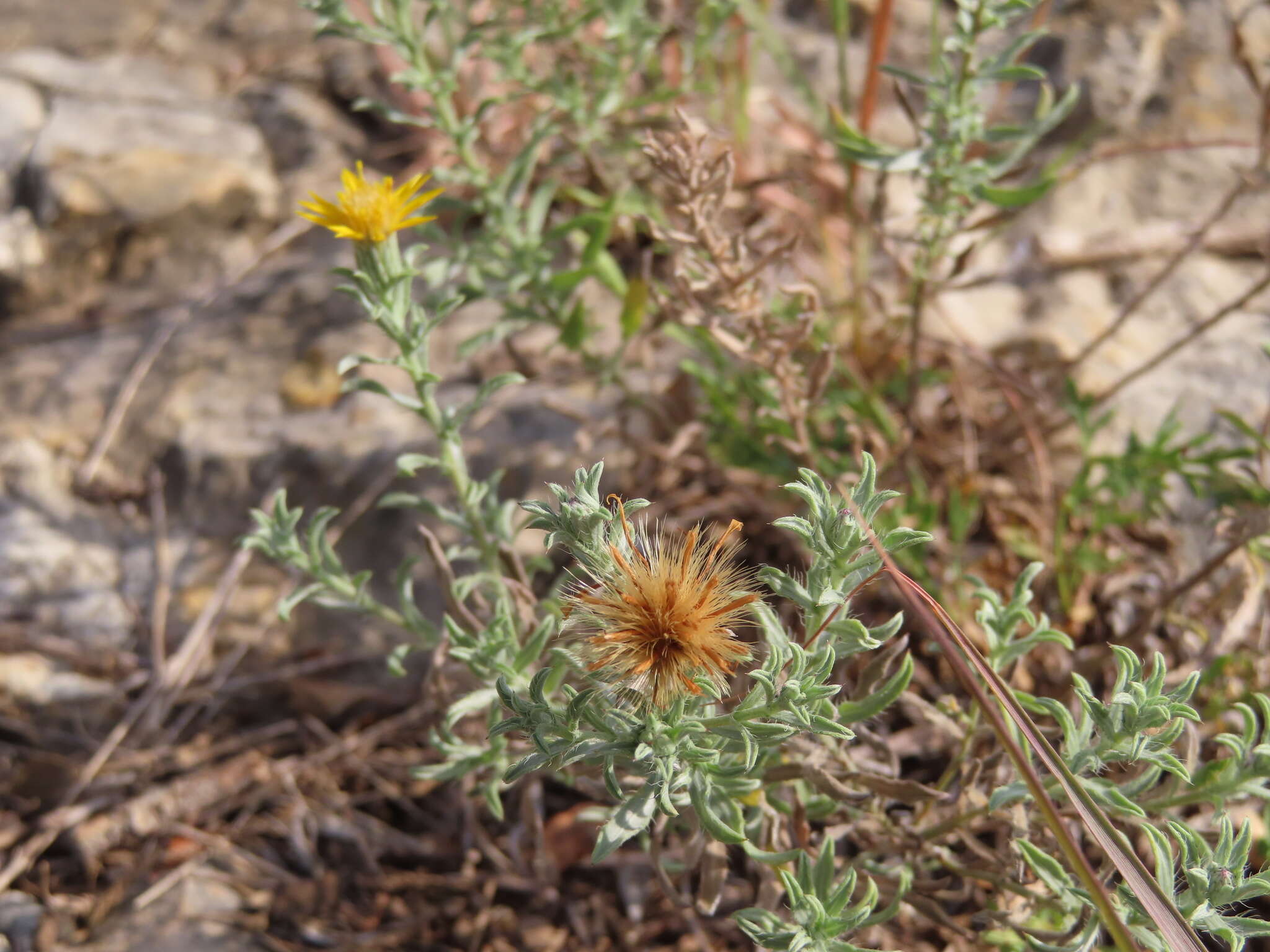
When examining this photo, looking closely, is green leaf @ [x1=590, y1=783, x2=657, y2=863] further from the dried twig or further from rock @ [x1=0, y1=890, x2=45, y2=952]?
the dried twig

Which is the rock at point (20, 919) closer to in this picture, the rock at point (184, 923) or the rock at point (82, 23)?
the rock at point (184, 923)

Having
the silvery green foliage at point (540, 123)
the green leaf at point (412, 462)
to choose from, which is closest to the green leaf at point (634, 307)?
the silvery green foliage at point (540, 123)

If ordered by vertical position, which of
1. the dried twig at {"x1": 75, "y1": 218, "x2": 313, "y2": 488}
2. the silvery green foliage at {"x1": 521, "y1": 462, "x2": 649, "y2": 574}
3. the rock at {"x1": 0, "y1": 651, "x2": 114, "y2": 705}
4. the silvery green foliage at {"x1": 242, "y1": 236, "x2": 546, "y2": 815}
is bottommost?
the rock at {"x1": 0, "y1": 651, "x2": 114, "y2": 705}

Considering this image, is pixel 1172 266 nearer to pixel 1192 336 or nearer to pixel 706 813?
pixel 1192 336

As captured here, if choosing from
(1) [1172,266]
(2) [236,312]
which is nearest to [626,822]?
(1) [1172,266]

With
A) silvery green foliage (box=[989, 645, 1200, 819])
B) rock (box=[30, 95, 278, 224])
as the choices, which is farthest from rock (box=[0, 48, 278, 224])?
silvery green foliage (box=[989, 645, 1200, 819])

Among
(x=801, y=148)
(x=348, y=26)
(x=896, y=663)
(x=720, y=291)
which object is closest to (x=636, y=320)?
(x=720, y=291)

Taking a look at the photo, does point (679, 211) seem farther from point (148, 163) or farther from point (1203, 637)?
point (148, 163)
